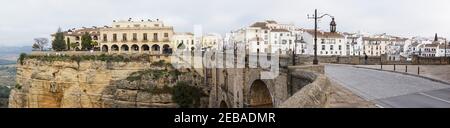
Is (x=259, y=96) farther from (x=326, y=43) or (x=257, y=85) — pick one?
(x=326, y=43)

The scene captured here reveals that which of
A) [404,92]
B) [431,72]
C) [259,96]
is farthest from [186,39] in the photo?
[404,92]

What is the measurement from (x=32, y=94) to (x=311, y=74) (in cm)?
4192

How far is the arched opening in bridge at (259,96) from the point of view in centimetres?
2194

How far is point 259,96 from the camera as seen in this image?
2270cm

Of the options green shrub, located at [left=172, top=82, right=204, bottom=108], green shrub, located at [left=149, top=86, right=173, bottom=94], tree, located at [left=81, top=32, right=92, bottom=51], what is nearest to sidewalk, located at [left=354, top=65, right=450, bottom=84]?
green shrub, located at [left=172, top=82, right=204, bottom=108]

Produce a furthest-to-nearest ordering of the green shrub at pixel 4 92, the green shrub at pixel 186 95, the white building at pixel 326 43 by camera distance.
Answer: the green shrub at pixel 4 92 < the white building at pixel 326 43 < the green shrub at pixel 186 95

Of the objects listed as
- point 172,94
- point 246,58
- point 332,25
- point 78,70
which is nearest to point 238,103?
point 246,58

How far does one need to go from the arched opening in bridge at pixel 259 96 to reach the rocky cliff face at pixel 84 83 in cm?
2257

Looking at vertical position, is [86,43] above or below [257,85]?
above

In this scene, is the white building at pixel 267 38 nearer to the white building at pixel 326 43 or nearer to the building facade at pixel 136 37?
the white building at pixel 326 43

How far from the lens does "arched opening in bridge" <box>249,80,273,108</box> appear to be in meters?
21.9

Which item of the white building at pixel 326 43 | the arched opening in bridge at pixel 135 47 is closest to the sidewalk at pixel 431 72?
the white building at pixel 326 43

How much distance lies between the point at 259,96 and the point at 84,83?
3062 cm
